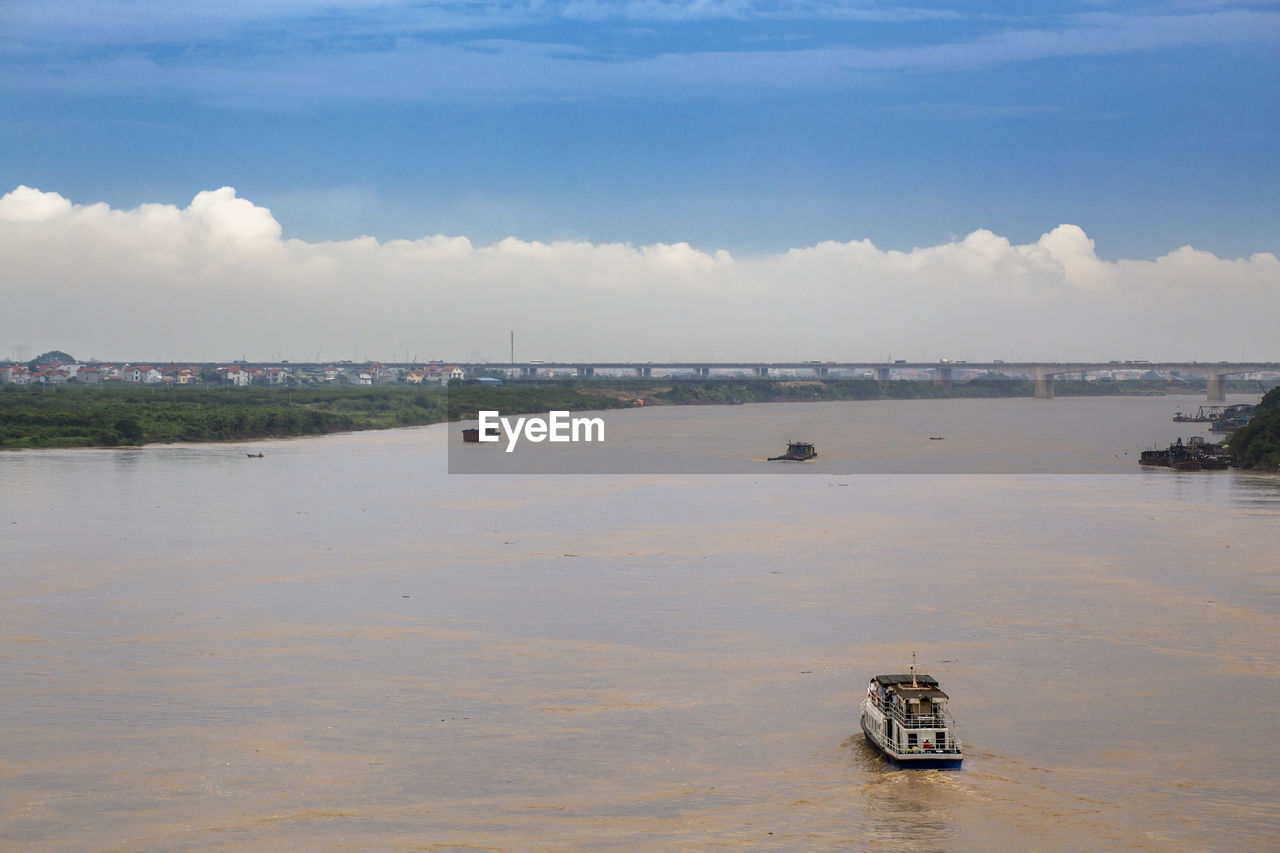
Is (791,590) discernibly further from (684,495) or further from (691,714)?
(684,495)

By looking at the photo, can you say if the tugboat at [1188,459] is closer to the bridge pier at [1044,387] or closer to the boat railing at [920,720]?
the boat railing at [920,720]

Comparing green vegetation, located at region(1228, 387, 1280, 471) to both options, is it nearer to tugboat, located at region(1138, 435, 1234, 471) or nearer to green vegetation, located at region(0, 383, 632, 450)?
tugboat, located at region(1138, 435, 1234, 471)

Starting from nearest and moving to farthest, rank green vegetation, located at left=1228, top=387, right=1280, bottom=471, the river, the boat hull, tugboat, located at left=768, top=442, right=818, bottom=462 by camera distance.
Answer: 1. the river
2. the boat hull
3. green vegetation, located at left=1228, top=387, right=1280, bottom=471
4. tugboat, located at left=768, top=442, right=818, bottom=462

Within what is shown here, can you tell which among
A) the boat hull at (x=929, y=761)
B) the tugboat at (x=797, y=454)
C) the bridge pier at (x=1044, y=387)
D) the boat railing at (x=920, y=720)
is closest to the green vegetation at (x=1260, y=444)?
the tugboat at (x=797, y=454)

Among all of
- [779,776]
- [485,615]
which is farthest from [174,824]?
[485,615]

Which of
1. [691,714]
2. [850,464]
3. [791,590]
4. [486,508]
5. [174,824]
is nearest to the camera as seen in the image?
[174,824]

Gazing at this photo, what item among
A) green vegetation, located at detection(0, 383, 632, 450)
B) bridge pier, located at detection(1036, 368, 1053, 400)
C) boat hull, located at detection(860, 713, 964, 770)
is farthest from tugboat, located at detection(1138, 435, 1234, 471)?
bridge pier, located at detection(1036, 368, 1053, 400)
